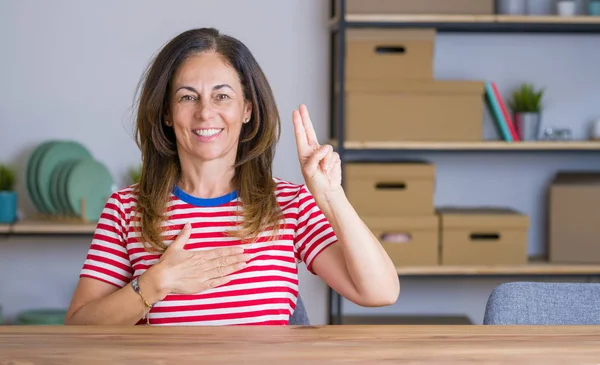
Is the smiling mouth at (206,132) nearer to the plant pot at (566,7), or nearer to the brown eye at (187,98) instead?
the brown eye at (187,98)

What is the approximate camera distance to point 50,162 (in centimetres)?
354

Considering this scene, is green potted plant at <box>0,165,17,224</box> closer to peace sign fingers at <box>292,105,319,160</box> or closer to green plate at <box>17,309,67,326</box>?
green plate at <box>17,309,67,326</box>

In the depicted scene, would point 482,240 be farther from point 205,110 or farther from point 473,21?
point 205,110

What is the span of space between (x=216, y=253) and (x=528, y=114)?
6.97 feet

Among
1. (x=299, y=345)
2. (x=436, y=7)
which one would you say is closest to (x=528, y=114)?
(x=436, y=7)

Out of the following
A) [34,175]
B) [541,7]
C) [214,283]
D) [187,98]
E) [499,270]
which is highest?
[541,7]

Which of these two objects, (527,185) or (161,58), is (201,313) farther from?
(527,185)

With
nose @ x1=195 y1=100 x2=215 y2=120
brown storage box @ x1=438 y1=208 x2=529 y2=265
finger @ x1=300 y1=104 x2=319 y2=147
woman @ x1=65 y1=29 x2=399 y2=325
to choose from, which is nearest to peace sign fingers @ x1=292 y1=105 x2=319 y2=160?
finger @ x1=300 y1=104 x2=319 y2=147

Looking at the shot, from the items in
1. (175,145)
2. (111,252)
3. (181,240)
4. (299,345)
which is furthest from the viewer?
(175,145)

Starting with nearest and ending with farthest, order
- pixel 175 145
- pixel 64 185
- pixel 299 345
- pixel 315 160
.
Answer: pixel 299 345, pixel 315 160, pixel 175 145, pixel 64 185

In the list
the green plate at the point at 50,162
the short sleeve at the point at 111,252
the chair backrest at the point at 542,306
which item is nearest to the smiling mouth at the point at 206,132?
the short sleeve at the point at 111,252

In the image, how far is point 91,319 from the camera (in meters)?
1.66

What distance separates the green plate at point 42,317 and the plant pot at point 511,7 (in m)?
2.06

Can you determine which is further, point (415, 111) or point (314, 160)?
point (415, 111)
